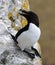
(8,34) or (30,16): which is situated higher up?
(30,16)

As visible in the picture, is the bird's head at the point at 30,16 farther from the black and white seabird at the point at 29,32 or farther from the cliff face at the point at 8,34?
the cliff face at the point at 8,34

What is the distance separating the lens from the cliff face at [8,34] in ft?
5.02

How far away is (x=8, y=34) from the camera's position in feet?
5.59

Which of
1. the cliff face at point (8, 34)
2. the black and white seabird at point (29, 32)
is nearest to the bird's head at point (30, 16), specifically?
the black and white seabird at point (29, 32)

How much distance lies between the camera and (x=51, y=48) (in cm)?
248

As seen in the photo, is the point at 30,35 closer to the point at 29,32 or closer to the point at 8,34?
the point at 29,32

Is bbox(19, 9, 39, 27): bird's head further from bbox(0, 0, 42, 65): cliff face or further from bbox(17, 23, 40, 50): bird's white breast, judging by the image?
bbox(0, 0, 42, 65): cliff face

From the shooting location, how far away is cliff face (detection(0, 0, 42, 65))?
1529mm

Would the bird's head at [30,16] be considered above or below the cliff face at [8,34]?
above

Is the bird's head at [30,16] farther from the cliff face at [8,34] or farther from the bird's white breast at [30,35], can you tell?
the cliff face at [8,34]

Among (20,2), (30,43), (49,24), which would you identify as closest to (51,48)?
(49,24)

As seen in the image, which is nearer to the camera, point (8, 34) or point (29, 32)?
point (29, 32)

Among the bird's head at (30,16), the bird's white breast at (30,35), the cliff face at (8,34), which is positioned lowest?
the cliff face at (8,34)

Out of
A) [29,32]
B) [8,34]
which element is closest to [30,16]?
[29,32]
